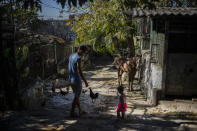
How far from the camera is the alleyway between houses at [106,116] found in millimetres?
4183

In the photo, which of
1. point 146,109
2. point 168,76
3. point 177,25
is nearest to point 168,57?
point 168,76

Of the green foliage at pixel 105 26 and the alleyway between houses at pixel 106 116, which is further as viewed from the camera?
the green foliage at pixel 105 26

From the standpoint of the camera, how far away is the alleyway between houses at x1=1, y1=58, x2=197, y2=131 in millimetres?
4183

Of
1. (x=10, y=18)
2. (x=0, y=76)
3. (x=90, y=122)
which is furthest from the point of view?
(x=10, y=18)

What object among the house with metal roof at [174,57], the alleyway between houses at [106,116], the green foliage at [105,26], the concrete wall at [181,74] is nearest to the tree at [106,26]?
the green foliage at [105,26]

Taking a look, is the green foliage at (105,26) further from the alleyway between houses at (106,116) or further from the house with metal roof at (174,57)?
the house with metal roof at (174,57)

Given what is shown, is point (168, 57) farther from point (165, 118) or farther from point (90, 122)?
point (90, 122)

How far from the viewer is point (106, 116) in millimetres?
5461

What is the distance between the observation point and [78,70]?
499 cm

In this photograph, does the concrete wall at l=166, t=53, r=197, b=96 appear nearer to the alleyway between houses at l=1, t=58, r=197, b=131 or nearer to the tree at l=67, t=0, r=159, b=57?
the alleyway between houses at l=1, t=58, r=197, b=131

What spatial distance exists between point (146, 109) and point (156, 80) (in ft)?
3.66

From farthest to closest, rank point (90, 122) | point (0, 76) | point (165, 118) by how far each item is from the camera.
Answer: point (165, 118) → point (90, 122) → point (0, 76)

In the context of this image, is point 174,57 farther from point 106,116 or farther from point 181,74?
point 106,116

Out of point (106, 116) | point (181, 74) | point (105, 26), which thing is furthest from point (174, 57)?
point (105, 26)
